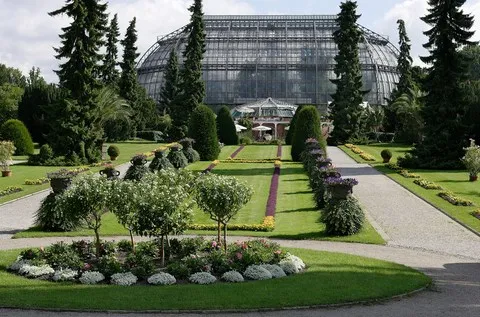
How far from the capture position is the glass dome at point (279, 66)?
104312 millimetres

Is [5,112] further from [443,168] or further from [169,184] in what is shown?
[169,184]

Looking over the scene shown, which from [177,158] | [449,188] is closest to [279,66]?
[177,158]

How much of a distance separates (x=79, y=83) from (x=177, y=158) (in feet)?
36.4

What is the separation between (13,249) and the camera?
1803 centimetres

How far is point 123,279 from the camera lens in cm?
1412

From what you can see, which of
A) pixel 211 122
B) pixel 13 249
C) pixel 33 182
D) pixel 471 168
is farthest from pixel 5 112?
pixel 13 249

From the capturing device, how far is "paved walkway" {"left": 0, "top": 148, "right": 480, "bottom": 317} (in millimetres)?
12094

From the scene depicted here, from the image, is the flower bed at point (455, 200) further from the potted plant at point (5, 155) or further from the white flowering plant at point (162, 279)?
the potted plant at point (5, 155)

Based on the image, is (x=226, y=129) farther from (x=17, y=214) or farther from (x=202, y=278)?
(x=202, y=278)

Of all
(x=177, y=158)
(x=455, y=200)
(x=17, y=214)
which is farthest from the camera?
(x=177, y=158)

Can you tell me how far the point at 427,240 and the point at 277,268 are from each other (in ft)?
23.2

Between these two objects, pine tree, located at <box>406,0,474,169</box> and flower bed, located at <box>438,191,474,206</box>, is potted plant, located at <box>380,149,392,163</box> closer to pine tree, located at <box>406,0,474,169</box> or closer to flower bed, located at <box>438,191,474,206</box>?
pine tree, located at <box>406,0,474,169</box>

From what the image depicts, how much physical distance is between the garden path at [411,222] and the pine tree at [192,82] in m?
38.7

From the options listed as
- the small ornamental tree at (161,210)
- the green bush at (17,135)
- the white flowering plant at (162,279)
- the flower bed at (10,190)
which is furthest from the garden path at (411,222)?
the green bush at (17,135)
